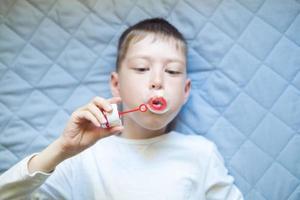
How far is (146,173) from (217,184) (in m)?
0.19

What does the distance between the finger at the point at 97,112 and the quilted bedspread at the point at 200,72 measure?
319 mm

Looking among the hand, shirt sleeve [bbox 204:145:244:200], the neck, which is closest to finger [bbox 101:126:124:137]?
the hand

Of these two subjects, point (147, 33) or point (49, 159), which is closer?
point (49, 159)

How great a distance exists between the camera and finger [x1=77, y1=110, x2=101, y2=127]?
93cm

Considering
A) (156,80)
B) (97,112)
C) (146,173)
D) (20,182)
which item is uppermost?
(156,80)

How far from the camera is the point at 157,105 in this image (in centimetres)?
107

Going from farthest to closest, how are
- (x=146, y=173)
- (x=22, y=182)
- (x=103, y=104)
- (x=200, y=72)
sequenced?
(x=200, y=72), (x=146, y=173), (x=22, y=182), (x=103, y=104)

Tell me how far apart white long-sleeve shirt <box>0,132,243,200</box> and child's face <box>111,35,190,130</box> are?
9 centimetres

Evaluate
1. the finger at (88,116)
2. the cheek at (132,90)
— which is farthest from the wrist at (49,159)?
the cheek at (132,90)

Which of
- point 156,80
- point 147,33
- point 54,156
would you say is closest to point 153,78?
point 156,80

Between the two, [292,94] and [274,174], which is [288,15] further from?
[274,174]

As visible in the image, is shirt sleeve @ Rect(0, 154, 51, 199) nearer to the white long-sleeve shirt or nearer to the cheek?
the white long-sleeve shirt

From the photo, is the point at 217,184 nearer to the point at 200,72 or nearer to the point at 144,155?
the point at 144,155

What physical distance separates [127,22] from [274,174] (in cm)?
58
